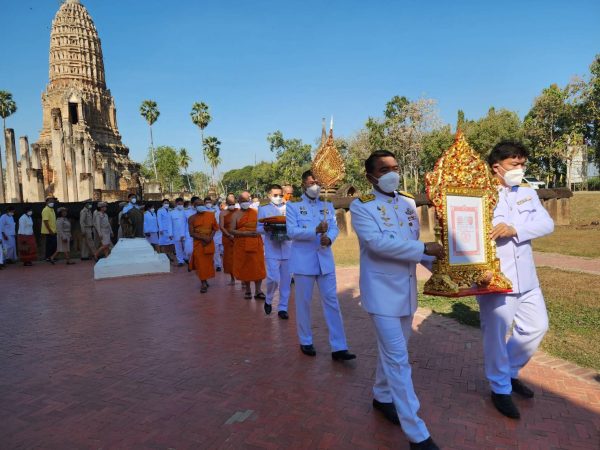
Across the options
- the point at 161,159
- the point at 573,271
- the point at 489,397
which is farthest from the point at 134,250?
the point at 161,159

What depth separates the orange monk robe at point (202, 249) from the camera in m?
8.67

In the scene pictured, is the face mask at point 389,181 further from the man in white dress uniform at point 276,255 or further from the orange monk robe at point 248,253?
the orange monk robe at point 248,253

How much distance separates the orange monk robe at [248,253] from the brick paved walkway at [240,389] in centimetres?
94

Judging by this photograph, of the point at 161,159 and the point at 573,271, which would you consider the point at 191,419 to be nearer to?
the point at 573,271

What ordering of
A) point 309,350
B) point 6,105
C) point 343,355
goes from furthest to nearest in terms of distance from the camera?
point 6,105 < point 309,350 < point 343,355

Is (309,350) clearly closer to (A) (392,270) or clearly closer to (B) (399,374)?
(B) (399,374)

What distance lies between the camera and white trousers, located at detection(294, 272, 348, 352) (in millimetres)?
4559

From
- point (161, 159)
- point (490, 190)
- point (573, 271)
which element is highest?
point (161, 159)

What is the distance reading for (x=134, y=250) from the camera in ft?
37.1

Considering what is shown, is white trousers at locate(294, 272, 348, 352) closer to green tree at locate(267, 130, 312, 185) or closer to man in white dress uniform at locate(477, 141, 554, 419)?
man in white dress uniform at locate(477, 141, 554, 419)

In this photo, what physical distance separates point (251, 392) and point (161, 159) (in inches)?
3379

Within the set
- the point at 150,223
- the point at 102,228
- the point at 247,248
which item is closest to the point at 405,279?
the point at 247,248

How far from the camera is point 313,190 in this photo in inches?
192

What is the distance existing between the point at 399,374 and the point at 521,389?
1560 mm
